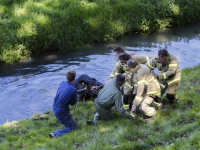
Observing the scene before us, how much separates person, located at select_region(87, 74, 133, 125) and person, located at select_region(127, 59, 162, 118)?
47 cm

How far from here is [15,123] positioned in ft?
25.1

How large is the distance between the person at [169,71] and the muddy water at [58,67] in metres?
3.98

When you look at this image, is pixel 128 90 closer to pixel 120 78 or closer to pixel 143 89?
pixel 143 89

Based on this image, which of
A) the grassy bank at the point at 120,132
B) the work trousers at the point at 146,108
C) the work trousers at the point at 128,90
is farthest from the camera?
the work trousers at the point at 128,90

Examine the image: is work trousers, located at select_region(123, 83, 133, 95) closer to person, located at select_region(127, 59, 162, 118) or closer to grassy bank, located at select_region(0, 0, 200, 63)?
person, located at select_region(127, 59, 162, 118)

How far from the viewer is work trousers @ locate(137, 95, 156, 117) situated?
6.69 metres

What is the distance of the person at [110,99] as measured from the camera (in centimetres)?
631

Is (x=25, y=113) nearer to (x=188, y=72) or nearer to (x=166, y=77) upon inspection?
(x=166, y=77)

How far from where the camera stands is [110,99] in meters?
6.46

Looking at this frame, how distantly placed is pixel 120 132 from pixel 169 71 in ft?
8.67

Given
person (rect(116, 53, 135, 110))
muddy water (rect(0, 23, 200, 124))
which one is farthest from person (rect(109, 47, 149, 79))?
muddy water (rect(0, 23, 200, 124))

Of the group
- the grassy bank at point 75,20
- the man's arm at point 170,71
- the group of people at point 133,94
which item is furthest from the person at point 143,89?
the grassy bank at point 75,20

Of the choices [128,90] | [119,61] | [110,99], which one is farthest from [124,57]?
[110,99]

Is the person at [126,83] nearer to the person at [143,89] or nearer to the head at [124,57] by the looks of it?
the head at [124,57]
